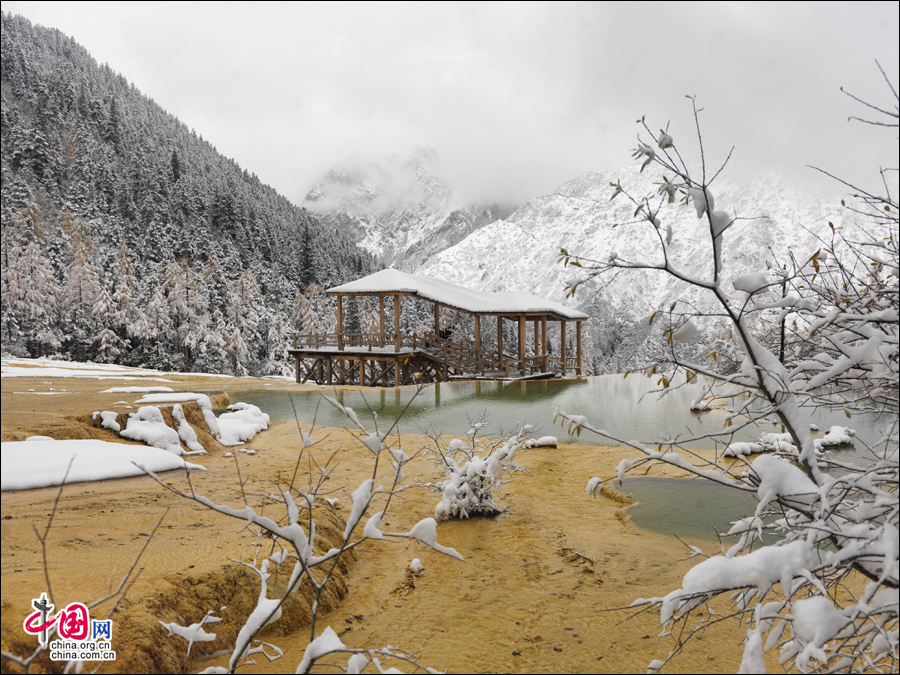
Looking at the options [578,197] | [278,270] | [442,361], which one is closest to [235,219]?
[278,270]

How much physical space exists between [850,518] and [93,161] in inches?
178

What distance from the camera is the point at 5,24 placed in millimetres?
2156

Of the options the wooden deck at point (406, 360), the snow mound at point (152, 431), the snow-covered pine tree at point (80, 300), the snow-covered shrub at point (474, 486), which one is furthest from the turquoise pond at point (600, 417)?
the snow-covered pine tree at point (80, 300)

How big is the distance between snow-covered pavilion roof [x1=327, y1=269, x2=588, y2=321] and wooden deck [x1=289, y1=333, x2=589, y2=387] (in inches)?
70.7

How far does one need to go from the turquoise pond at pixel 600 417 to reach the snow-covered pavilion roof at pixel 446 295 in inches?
113

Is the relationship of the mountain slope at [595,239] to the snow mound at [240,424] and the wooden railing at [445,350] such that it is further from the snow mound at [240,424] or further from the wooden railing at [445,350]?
the snow mound at [240,424]

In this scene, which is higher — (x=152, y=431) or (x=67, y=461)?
(x=67, y=461)

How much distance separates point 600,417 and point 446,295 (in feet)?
30.6

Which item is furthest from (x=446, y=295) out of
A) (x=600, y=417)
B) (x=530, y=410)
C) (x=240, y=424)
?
(x=240, y=424)

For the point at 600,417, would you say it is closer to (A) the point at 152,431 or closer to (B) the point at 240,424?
(B) the point at 240,424

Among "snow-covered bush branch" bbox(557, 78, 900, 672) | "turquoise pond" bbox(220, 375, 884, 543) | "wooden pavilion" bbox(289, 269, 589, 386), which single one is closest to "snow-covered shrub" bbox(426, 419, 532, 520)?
"turquoise pond" bbox(220, 375, 884, 543)

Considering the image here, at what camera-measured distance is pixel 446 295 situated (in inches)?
784

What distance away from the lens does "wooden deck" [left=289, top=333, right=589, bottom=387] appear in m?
Result: 19.4

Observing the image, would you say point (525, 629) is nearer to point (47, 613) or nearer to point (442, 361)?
point (47, 613)
